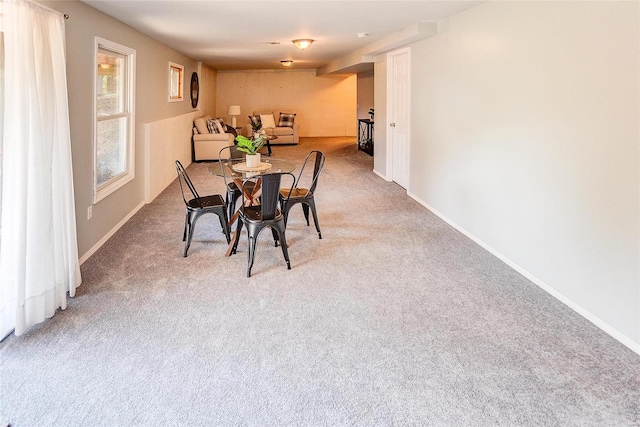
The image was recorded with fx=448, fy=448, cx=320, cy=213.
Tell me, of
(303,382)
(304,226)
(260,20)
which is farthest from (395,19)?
(303,382)

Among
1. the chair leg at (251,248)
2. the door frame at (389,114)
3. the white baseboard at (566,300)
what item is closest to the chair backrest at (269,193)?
the chair leg at (251,248)

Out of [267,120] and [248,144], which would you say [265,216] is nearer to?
[248,144]

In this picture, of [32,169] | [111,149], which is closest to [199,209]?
[32,169]

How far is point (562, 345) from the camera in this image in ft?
8.07

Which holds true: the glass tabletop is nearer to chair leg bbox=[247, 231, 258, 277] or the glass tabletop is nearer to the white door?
chair leg bbox=[247, 231, 258, 277]

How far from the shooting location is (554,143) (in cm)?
311

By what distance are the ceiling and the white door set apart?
0.49m

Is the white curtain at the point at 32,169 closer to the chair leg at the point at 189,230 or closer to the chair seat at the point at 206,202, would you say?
the chair leg at the point at 189,230

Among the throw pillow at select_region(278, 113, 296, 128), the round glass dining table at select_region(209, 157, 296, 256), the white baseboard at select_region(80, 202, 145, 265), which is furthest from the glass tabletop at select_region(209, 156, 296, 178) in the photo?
the throw pillow at select_region(278, 113, 296, 128)

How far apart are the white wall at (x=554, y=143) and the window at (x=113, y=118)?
11.4 ft

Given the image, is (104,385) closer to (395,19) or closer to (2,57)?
(2,57)

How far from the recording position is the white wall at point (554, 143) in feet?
8.17

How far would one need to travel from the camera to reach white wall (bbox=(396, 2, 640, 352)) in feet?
8.17

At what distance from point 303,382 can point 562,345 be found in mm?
1449
